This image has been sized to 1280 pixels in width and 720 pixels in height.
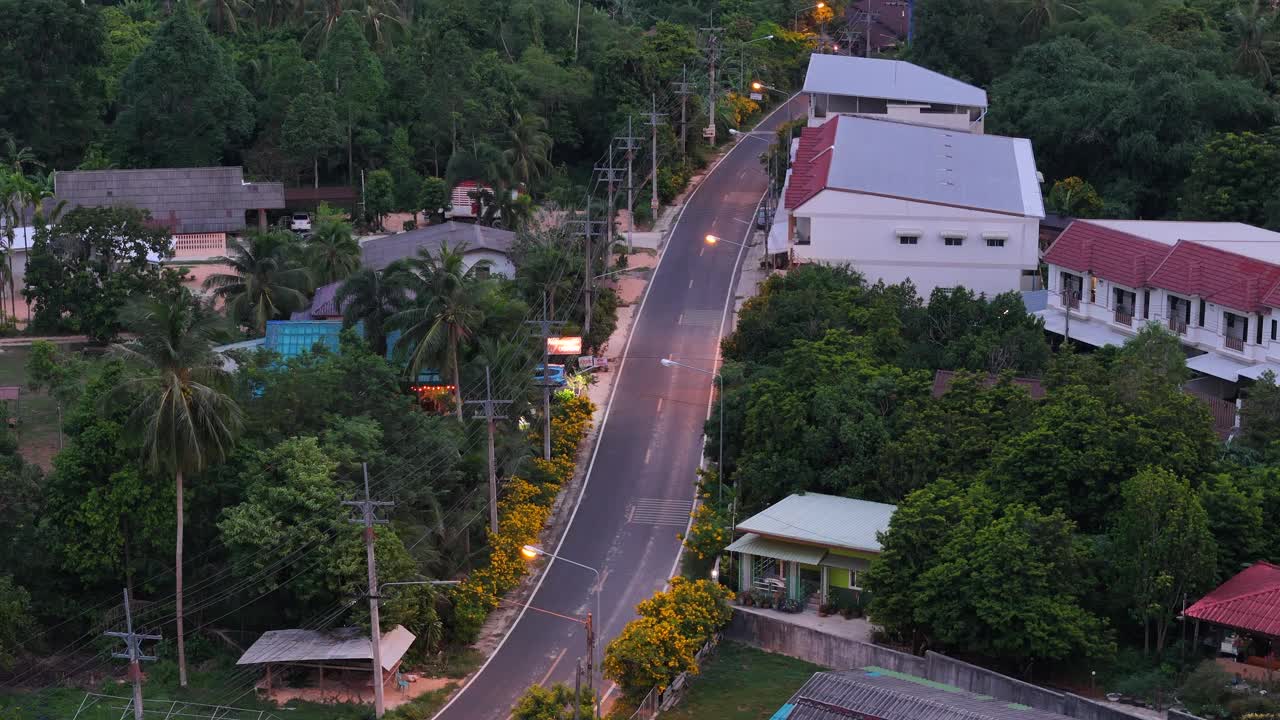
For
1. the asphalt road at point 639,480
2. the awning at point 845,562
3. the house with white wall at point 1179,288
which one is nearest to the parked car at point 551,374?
the asphalt road at point 639,480

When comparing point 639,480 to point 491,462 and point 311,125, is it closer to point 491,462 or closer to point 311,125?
point 491,462

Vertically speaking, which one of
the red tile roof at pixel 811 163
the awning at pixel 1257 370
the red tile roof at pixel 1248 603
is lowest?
the red tile roof at pixel 1248 603

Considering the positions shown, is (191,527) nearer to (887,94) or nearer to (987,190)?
(987,190)

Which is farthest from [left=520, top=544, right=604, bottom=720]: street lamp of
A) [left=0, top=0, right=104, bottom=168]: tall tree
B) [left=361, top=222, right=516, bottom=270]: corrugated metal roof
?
[left=0, top=0, right=104, bottom=168]: tall tree

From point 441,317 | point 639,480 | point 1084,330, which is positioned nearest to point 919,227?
point 1084,330

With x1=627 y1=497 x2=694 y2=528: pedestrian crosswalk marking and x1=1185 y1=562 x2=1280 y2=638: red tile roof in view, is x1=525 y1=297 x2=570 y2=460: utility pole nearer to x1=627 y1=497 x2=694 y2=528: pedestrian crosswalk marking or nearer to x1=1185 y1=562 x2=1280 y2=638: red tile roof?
x1=627 y1=497 x2=694 y2=528: pedestrian crosswalk marking

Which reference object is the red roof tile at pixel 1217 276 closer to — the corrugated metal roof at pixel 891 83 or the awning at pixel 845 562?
the awning at pixel 845 562
